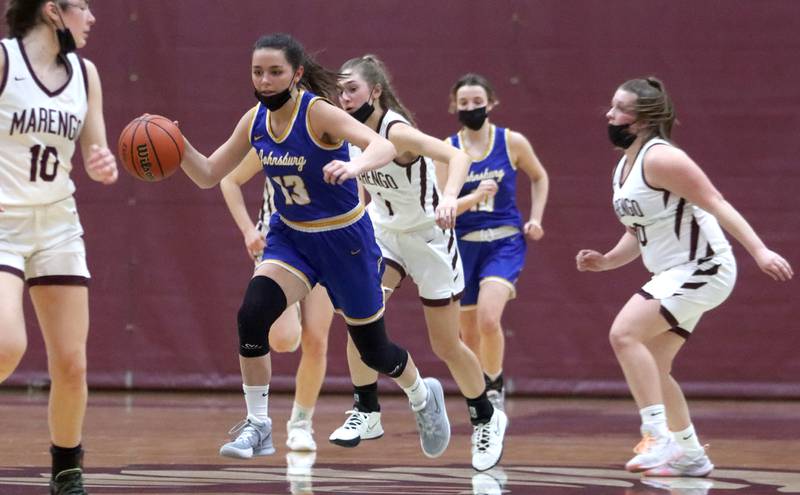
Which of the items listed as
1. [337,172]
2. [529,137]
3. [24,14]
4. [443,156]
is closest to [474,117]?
[529,137]

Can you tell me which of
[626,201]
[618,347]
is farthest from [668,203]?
[618,347]

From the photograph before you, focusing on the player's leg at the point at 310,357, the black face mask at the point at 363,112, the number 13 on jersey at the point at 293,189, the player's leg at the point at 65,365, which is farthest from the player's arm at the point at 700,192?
the player's leg at the point at 65,365

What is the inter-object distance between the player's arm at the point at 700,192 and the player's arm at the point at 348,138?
4.29 feet

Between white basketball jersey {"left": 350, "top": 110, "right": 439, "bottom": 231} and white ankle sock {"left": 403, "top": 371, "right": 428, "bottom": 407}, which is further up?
white basketball jersey {"left": 350, "top": 110, "right": 439, "bottom": 231}

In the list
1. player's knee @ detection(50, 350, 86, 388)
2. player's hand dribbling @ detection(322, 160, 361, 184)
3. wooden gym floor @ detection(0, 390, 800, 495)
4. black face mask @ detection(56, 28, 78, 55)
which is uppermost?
black face mask @ detection(56, 28, 78, 55)

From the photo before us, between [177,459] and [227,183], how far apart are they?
1540 millimetres

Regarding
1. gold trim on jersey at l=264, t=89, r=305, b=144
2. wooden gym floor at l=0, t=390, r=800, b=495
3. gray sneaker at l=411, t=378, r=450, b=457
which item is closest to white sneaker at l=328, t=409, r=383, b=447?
wooden gym floor at l=0, t=390, r=800, b=495

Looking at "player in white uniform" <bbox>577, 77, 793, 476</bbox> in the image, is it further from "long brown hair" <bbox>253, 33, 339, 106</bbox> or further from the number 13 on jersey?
the number 13 on jersey

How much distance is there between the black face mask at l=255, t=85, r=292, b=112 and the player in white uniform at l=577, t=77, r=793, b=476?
1.59 meters

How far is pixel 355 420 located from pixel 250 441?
1031mm

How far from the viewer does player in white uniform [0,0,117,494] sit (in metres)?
4.25

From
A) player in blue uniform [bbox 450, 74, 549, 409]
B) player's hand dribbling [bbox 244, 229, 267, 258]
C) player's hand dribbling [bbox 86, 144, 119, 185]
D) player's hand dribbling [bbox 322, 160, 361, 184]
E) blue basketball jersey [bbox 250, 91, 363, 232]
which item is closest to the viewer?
player's hand dribbling [bbox 86, 144, 119, 185]

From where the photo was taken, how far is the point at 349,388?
9477 mm

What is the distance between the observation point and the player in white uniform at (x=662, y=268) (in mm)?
5555
